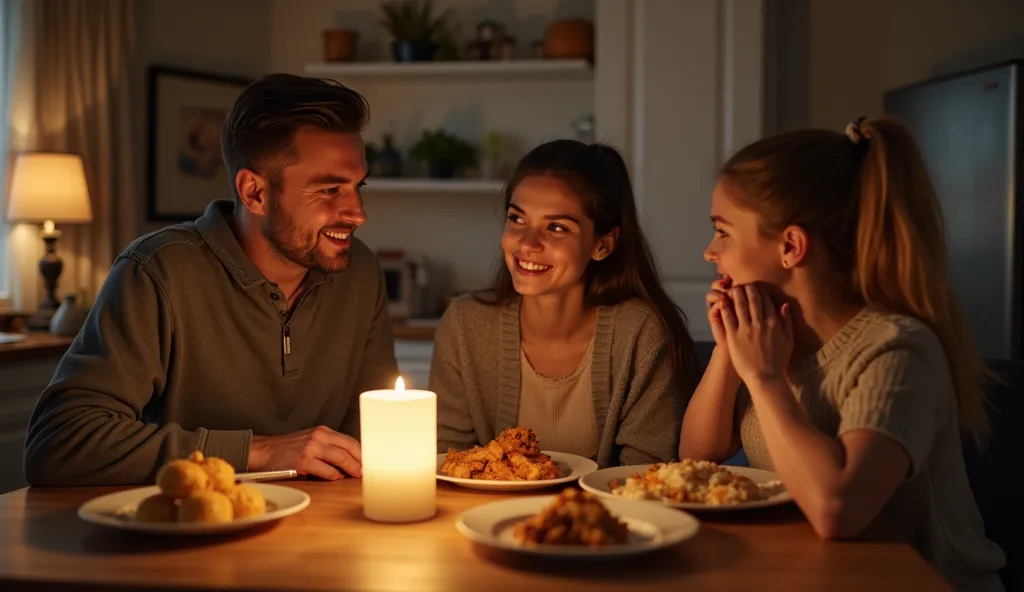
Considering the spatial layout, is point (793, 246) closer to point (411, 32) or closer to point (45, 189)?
point (45, 189)

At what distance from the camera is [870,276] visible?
1578 millimetres

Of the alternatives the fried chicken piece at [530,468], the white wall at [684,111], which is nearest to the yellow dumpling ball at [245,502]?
the fried chicken piece at [530,468]

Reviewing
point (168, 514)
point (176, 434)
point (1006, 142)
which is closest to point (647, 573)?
point (168, 514)

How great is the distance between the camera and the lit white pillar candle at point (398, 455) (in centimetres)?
136

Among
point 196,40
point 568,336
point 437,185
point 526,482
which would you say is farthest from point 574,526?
point 196,40

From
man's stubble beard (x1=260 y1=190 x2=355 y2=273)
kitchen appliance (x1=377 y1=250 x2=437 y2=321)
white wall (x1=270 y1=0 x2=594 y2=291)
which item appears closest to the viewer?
man's stubble beard (x1=260 y1=190 x2=355 y2=273)

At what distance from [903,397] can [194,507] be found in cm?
85

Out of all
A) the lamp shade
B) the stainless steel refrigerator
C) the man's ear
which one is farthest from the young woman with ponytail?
the lamp shade

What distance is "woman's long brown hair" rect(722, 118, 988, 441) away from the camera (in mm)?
1554

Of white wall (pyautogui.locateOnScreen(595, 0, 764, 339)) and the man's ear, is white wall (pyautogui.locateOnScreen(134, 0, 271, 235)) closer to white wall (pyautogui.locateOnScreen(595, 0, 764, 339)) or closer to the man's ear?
white wall (pyautogui.locateOnScreen(595, 0, 764, 339))

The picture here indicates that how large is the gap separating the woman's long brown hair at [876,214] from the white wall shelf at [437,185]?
3000 millimetres

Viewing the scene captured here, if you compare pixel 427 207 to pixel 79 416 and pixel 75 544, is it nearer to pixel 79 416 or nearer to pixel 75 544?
pixel 79 416

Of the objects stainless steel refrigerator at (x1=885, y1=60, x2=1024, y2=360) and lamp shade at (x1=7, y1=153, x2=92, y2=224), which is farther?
lamp shade at (x1=7, y1=153, x2=92, y2=224)

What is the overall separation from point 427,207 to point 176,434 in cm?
348
